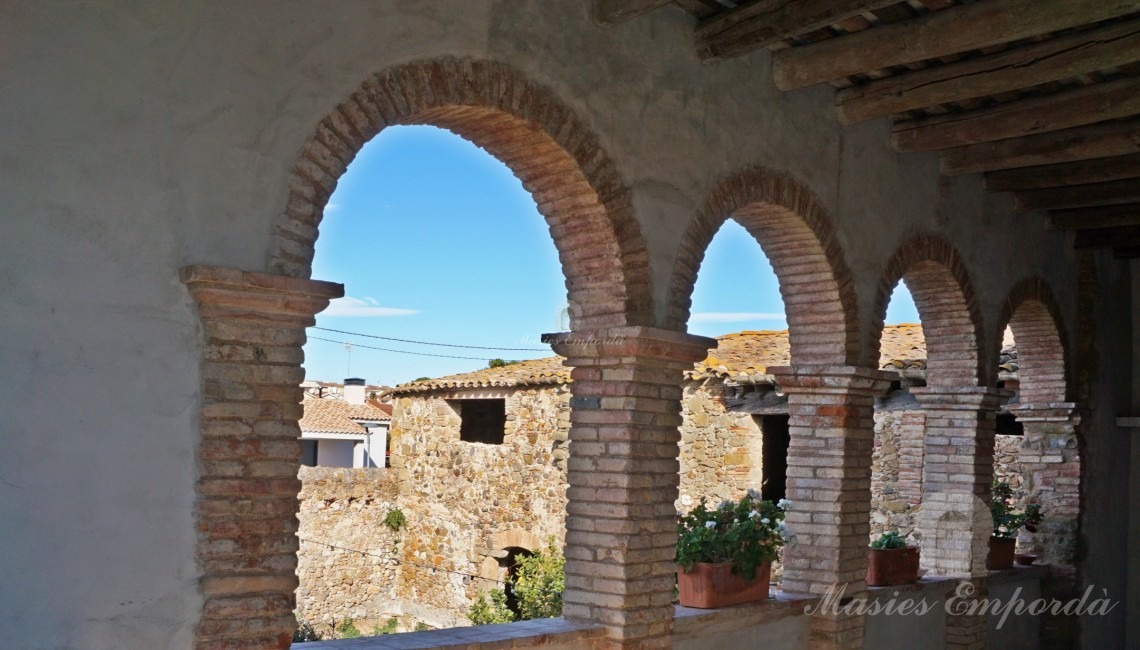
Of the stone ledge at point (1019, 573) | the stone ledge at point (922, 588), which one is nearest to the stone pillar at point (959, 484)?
the stone ledge at point (922, 588)

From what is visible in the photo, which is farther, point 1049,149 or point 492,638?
point 1049,149

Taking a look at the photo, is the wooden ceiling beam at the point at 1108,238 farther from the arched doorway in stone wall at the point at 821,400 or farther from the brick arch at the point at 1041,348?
the arched doorway in stone wall at the point at 821,400

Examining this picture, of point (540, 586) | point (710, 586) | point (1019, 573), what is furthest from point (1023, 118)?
point (540, 586)

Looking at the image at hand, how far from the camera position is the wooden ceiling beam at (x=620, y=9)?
17.8 feet

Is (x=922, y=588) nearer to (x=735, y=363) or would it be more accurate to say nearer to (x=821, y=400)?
(x=821, y=400)

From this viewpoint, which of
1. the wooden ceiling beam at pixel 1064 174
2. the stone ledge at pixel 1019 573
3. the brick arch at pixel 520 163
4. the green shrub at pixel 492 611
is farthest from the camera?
the green shrub at pixel 492 611

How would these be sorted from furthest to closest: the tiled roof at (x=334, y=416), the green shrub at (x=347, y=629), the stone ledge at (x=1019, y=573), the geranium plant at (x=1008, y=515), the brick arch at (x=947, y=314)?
the tiled roof at (x=334, y=416), the green shrub at (x=347, y=629), the geranium plant at (x=1008, y=515), the stone ledge at (x=1019, y=573), the brick arch at (x=947, y=314)

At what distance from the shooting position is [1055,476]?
35.3 feet

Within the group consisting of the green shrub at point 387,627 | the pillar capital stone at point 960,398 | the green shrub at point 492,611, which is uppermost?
the pillar capital stone at point 960,398

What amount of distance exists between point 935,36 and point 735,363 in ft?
22.0

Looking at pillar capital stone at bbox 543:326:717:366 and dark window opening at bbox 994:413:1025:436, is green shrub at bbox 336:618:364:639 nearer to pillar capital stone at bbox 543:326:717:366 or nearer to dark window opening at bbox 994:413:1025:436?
dark window opening at bbox 994:413:1025:436

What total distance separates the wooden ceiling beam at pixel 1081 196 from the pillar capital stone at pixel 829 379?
120 inches

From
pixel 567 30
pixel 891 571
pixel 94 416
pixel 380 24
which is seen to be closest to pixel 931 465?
pixel 891 571

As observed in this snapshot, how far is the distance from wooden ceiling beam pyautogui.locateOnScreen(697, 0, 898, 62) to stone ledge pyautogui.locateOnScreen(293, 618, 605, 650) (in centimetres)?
314
